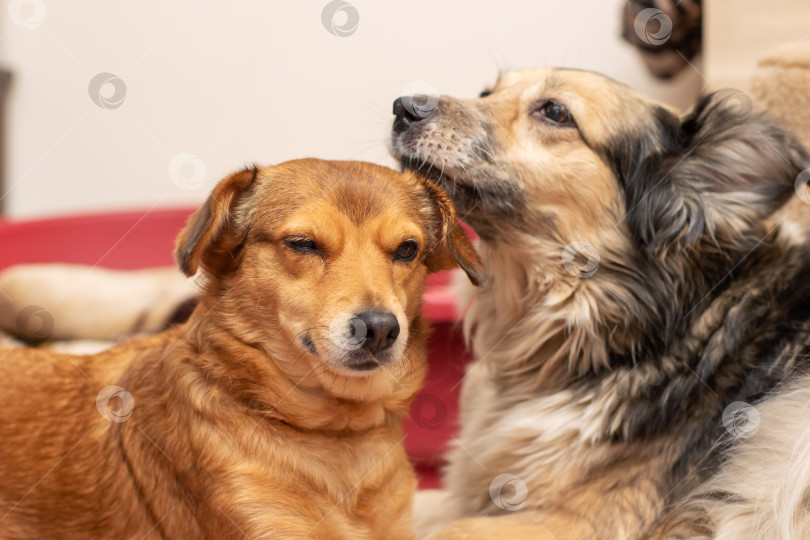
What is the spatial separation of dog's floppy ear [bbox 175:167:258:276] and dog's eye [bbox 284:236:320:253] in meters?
0.11

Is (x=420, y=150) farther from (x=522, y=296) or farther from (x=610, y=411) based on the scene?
(x=610, y=411)

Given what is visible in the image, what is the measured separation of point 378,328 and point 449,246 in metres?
0.24

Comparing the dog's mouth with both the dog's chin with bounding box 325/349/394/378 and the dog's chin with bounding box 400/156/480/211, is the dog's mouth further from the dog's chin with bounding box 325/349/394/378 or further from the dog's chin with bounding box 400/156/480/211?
the dog's chin with bounding box 325/349/394/378

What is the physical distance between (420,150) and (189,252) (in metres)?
0.47

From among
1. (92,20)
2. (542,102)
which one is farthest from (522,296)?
(92,20)

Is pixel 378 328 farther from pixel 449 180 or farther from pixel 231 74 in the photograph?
pixel 231 74

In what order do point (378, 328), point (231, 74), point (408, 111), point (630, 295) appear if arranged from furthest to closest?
point (231, 74) < point (630, 295) < point (408, 111) < point (378, 328)

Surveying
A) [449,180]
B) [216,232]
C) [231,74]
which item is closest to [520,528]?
[449,180]

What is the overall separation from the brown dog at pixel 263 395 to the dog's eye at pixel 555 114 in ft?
1.15

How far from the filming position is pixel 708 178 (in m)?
1.47

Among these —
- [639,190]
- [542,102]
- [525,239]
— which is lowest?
[525,239]

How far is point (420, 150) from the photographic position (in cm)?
132

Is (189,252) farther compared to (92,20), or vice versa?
(92,20)

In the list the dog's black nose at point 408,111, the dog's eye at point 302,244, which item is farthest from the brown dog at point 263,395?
the dog's black nose at point 408,111
